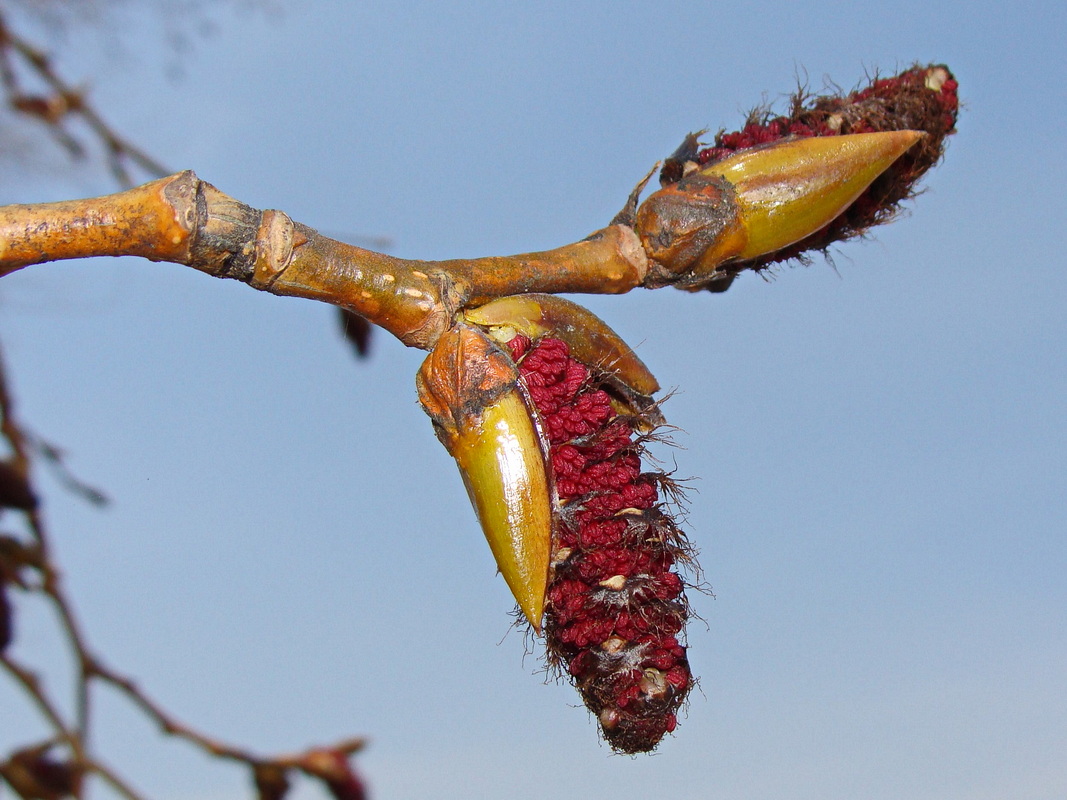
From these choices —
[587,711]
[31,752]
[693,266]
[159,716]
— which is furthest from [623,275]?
[31,752]

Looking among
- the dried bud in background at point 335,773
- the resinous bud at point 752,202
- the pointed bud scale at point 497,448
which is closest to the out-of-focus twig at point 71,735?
the dried bud in background at point 335,773

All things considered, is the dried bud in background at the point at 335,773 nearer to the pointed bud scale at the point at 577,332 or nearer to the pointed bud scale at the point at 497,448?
the pointed bud scale at the point at 497,448

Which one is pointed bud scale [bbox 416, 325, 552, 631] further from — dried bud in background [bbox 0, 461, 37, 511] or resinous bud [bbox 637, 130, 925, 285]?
dried bud in background [bbox 0, 461, 37, 511]

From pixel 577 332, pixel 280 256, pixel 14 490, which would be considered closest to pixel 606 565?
pixel 577 332

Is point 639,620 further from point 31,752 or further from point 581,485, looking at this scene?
point 31,752

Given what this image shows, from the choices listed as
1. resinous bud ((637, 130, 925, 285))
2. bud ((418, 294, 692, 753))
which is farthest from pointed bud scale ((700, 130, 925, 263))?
bud ((418, 294, 692, 753))
